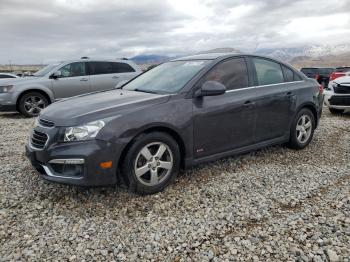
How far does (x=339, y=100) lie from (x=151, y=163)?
22.4 feet

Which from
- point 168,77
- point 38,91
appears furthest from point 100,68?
point 168,77

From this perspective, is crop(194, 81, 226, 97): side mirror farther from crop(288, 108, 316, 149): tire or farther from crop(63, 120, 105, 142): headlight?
crop(288, 108, 316, 149): tire

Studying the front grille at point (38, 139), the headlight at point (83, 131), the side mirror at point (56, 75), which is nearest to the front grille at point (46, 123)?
the front grille at point (38, 139)

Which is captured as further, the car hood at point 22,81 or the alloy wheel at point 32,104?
the alloy wheel at point 32,104

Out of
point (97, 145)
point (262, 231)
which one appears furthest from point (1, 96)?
point (262, 231)

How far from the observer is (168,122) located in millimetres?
3645

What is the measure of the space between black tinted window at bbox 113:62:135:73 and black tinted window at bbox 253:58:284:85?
6473 mm

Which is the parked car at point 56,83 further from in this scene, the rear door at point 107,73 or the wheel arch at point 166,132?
the wheel arch at point 166,132

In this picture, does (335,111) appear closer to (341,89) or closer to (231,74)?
(341,89)

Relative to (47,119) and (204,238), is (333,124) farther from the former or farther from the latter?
(47,119)

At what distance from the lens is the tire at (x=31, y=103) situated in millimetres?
9188

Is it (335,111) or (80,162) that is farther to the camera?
(335,111)

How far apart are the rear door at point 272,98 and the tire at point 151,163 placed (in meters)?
1.52

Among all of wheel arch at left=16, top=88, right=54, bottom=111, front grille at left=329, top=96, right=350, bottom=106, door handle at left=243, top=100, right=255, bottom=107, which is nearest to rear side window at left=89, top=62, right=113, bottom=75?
wheel arch at left=16, top=88, right=54, bottom=111
